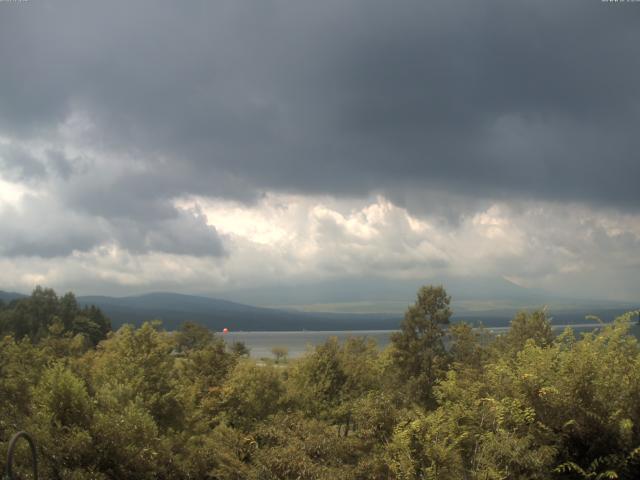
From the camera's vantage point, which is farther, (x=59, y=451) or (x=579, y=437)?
(x=59, y=451)

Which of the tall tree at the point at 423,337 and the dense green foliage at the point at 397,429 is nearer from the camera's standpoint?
the dense green foliage at the point at 397,429

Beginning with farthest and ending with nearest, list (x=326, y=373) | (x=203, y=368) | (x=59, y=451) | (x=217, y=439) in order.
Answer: (x=203, y=368), (x=326, y=373), (x=217, y=439), (x=59, y=451)

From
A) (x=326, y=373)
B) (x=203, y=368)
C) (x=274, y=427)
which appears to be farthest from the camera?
(x=203, y=368)

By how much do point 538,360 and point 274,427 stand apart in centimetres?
909

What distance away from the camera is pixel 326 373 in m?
42.4

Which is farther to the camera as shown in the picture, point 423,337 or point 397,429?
point 423,337

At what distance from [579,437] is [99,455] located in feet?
47.0

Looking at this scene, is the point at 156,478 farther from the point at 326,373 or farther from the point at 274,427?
the point at 326,373

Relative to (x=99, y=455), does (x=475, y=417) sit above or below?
above

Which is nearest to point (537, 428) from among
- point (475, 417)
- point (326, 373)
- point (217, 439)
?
point (475, 417)

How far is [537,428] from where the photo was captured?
14.5 metres

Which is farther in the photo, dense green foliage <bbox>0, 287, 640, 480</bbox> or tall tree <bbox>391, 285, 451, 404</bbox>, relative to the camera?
tall tree <bbox>391, 285, 451, 404</bbox>

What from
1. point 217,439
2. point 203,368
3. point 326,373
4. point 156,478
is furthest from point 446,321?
point 156,478

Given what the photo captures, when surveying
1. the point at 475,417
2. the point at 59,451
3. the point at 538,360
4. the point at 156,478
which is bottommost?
the point at 156,478
